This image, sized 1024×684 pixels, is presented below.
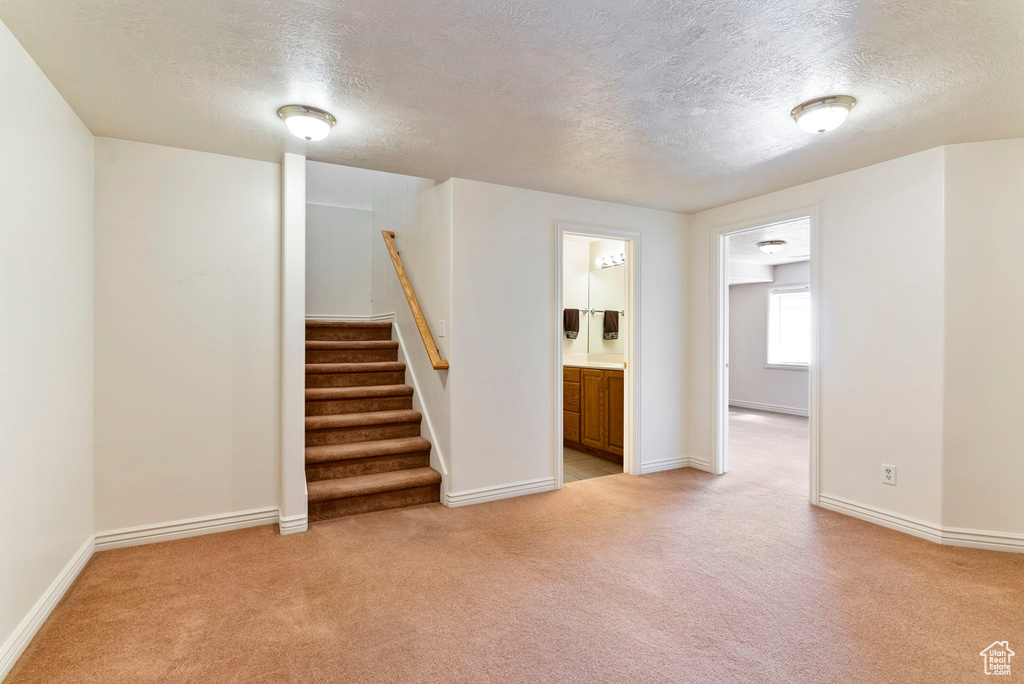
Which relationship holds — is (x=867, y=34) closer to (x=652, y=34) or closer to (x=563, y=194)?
(x=652, y=34)

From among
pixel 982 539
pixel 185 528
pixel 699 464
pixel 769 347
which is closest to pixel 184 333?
pixel 185 528

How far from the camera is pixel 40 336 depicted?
82.0 inches

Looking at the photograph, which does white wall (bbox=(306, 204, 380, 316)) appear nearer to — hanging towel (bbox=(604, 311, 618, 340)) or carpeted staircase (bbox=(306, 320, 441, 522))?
carpeted staircase (bbox=(306, 320, 441, 522))

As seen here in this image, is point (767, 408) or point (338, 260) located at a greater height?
point (338, 260)

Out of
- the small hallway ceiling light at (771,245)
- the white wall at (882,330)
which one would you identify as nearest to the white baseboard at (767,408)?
the small hallway ceiling light at (771,245)

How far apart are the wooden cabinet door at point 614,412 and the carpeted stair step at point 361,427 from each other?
181cm

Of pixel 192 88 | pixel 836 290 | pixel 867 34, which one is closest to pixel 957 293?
Result: pixel 836 290

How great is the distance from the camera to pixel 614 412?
474 cm

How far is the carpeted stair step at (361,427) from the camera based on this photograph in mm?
3572

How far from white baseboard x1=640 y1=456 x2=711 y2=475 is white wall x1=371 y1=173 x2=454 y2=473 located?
1763mm

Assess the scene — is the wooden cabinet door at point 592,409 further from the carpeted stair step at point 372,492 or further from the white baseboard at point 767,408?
the white baseboard at point 767,408

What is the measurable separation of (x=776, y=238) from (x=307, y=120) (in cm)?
512

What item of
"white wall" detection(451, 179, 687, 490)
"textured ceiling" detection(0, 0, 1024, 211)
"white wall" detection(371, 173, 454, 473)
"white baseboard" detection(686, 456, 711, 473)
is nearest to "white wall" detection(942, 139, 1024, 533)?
"textured ceiling" detection(0, 0, 1024, 211)

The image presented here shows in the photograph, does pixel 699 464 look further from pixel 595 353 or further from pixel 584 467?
pixel 595 353
